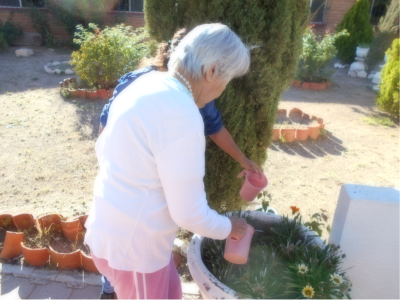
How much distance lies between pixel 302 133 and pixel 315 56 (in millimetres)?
3712

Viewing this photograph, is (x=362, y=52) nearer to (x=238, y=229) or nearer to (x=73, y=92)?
(x=73, y=92)

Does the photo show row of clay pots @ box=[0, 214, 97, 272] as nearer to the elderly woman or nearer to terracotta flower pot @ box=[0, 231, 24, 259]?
terracotta flower pot @ box=[0, 231, 24, 259]

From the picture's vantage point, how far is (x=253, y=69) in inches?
87.7

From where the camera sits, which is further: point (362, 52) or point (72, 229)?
point (362, 52)

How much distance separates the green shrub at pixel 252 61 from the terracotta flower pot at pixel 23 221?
1.62 m

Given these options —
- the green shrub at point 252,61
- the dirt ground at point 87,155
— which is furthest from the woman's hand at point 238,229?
the dirt ground at point 87,155

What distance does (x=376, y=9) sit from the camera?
12.8m

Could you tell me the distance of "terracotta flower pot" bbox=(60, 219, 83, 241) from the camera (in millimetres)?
2711

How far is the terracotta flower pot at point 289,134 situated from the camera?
5272mm

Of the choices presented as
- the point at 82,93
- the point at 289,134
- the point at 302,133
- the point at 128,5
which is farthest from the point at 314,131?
the point at 128,5

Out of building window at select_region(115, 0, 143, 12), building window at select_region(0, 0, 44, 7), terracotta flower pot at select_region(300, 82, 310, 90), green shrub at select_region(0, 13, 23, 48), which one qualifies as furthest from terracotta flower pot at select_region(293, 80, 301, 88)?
building window at select_region(0, 0, 44, 7)

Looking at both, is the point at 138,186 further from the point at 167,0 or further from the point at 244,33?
the point at 167,0

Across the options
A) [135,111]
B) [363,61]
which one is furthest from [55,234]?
[363,61]

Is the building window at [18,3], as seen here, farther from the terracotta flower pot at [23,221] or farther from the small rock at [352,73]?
the terracotta flower pot at [23,221]
